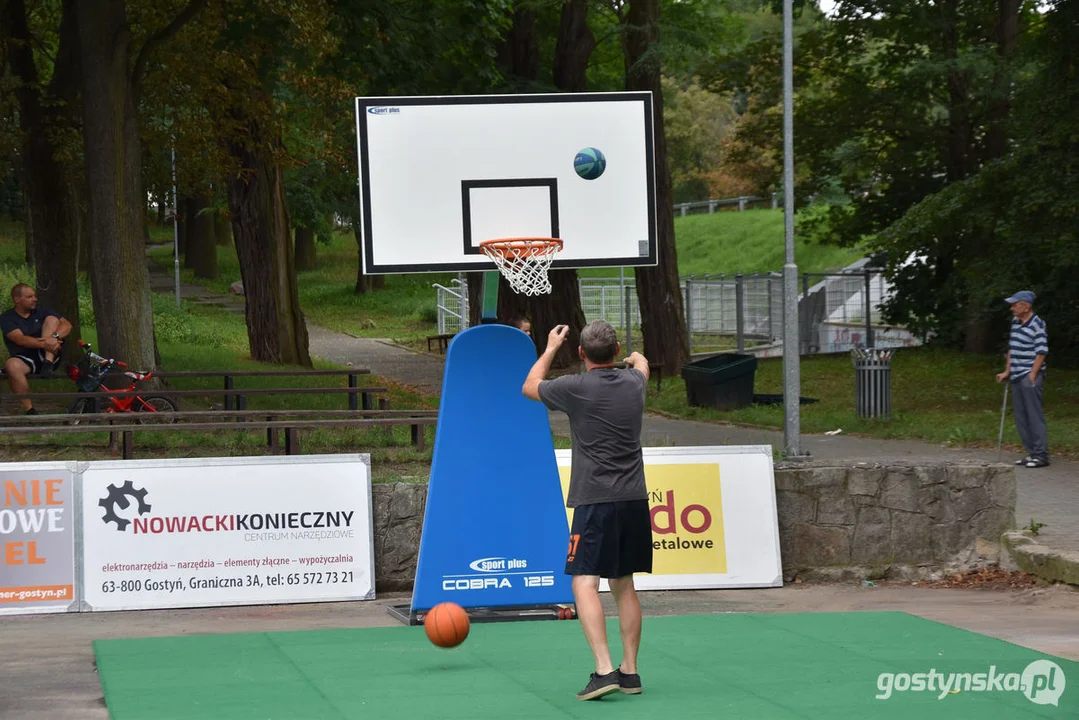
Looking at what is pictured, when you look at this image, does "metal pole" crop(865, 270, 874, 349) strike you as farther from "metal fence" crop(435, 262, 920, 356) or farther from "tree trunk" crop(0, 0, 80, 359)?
"tree trunk" crop(0, 0, 80, 359)

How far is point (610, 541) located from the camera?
7344 mm

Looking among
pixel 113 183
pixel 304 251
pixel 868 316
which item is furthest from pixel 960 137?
pixel 304 251

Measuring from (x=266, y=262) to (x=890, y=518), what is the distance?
19.6 m

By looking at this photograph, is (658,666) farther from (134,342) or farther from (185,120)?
(185,120)

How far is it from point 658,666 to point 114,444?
7.65m

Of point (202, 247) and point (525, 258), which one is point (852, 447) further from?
point (202, 247)

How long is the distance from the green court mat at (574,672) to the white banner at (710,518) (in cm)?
128

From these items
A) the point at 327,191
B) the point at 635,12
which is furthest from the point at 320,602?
the point at 327,191

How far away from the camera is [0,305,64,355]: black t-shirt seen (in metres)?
17.3

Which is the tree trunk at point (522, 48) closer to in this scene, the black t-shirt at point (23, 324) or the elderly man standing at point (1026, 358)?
the black t-shirt at point (23, 324)

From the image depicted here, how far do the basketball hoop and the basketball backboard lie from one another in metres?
0.14

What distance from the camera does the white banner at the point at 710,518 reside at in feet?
36.8

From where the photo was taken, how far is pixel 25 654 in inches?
348

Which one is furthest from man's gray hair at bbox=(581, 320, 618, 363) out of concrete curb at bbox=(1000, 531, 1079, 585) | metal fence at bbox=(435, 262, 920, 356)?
metal fence at bbox=(435, 262, 920, 356)
